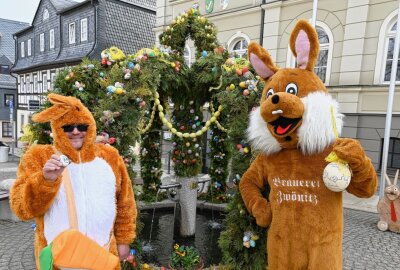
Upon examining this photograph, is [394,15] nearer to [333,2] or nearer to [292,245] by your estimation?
[333,2]

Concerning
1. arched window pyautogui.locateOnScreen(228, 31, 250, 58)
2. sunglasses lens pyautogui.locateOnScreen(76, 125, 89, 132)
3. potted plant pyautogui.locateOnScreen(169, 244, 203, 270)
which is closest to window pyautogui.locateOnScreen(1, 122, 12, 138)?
arched window pyautogui.locateOnScreen(228, 31, 250, 58)

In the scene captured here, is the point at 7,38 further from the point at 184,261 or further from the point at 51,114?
the point at 51,114

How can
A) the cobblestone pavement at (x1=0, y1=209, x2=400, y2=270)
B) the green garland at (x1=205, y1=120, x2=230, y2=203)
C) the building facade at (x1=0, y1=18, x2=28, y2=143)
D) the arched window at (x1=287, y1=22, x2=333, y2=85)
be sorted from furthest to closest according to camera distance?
the building facade at (x1=0, y1=18, x2=28, y2=143) < the arched window at (x1=287, y1=22, x2=333, y2=85) < the green garland at (x1=205, y1=120, x2=230, y2=203) < the cobblestone pavement at (x1=0, y1=209, x2=400, y2=270)

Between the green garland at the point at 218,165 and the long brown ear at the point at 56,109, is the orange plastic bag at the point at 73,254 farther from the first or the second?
the green garland at the point at 218,165

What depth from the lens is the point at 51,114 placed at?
2.05m

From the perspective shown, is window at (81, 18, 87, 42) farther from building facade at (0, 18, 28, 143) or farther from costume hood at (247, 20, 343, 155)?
costume hood at (247, 20, 343, 155)

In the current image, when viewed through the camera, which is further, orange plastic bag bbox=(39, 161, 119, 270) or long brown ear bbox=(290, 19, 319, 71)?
long brown ear bbox=(290, 19, 319, 71)

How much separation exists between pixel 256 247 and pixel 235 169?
0.86m

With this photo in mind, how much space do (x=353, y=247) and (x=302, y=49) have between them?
3.94 meters

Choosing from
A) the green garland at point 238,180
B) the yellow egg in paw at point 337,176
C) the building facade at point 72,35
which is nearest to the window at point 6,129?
the building facade at point 72,35

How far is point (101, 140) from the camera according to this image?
287 centimetres

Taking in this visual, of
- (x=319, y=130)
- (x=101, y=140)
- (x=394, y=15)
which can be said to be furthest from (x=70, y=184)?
(x=394, y=15)

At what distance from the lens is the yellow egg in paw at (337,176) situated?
2236mm

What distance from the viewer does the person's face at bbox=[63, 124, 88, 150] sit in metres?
2.11
